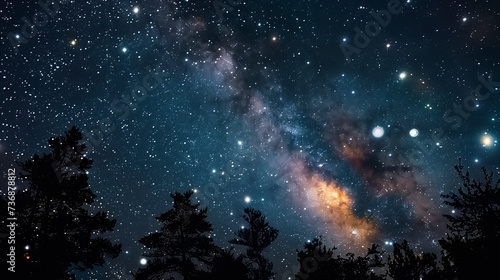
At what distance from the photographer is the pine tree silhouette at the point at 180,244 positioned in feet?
41.3

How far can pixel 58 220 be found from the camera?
436 inches

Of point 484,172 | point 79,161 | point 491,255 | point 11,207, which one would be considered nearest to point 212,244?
point 79,161

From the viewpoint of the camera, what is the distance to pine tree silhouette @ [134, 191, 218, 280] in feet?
41.3

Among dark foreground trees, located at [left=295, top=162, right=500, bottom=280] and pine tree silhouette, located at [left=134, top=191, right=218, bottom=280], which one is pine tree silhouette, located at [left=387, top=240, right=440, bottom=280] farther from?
pine tree silhouette, located at [left=134, top=191, right=218, bottom=280]

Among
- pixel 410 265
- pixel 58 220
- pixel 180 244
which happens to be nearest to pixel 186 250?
pixel 180 244

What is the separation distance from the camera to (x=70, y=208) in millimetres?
11758

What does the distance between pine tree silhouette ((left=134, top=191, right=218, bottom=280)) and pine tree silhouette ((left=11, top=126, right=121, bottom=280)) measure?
70.3 inches

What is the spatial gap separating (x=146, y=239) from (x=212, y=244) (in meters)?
3.11

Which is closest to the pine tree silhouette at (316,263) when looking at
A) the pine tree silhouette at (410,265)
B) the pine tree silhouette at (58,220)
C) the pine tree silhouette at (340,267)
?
the pine tree silhouette at (340,267)

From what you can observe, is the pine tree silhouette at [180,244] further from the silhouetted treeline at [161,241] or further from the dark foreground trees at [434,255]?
the dark foreground trees at [434,255]

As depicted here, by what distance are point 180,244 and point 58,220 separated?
5.18 metres

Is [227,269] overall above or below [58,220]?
below

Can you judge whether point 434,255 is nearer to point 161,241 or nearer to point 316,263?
point 316,263

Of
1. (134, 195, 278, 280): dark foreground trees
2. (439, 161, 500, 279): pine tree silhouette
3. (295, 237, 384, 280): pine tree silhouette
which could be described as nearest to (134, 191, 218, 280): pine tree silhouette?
(134, 195, 278, 280): dark foreground trees
